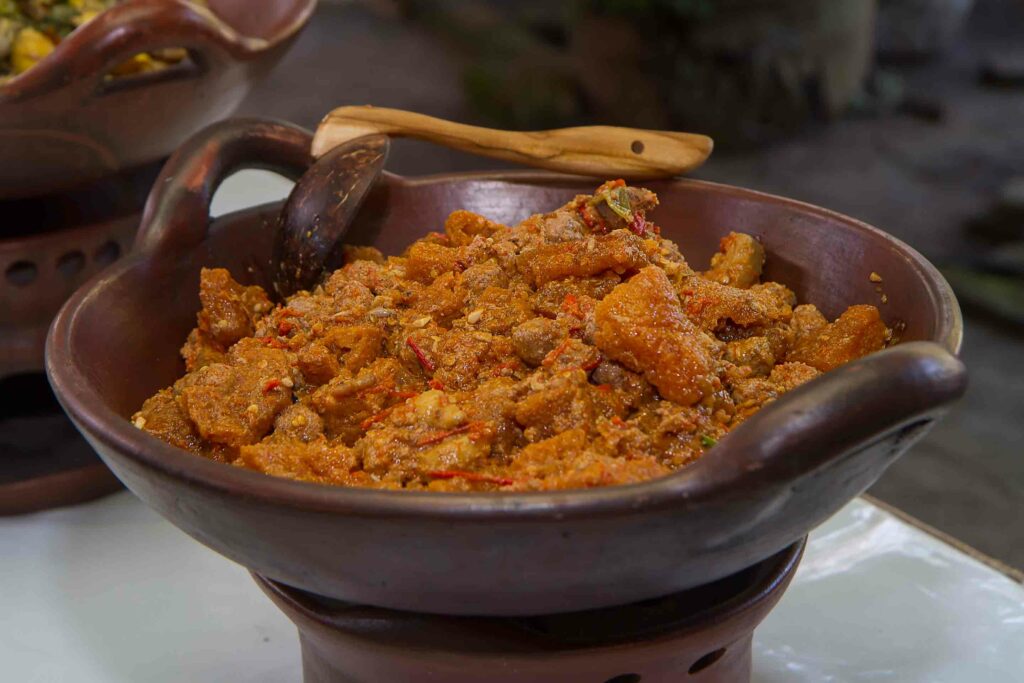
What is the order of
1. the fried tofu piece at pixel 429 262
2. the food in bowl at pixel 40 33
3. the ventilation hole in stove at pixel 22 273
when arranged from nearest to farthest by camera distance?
the fried tofu piece at pixel 429 262 → the ventilation hole in stove at pixel 22 273 → the food in bowl at pixel 40 33

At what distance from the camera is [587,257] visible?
1.01m

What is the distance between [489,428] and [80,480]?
2.71 ft

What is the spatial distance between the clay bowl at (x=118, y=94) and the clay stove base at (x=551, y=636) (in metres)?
0.75

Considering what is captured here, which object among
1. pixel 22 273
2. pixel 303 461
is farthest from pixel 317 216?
pixel 22 273

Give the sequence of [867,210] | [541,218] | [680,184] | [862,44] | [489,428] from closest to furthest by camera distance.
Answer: [489,428] < [541,218] < [680,184] < [867,210] < [862,44]

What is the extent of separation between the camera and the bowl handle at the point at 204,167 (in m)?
1.15

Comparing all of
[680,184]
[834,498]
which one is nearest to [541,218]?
[680,184]

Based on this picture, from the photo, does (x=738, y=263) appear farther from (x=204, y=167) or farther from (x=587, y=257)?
(x=204, y=167)

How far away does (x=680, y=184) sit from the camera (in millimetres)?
1227

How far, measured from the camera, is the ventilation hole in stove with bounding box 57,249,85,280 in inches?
56.9

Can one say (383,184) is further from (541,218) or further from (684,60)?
(684,60)

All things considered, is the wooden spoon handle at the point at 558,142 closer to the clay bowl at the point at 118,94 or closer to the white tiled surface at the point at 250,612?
the clay bowl at the point at 118,94

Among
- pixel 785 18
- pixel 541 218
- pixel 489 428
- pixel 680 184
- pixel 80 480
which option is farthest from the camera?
pixel 785 18

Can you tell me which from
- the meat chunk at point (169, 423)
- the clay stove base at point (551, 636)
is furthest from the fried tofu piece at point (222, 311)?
the clay stove base at point (551, 636)
